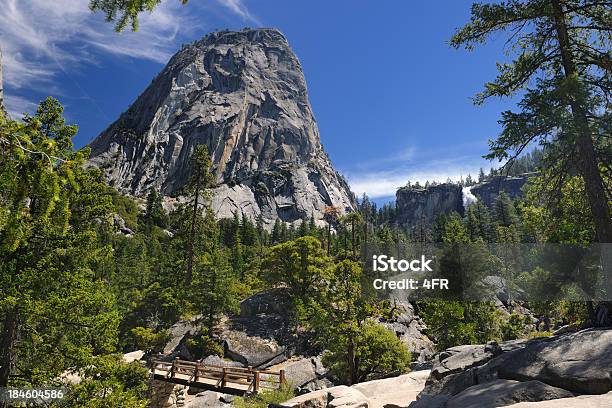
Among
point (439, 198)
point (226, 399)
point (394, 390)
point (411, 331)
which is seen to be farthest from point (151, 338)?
point (439, 198)

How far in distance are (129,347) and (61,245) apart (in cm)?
2910

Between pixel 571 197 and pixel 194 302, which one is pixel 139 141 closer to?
pixel 194 302

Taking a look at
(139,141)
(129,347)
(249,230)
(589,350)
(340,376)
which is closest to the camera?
(589,350)

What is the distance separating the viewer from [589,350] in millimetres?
6270

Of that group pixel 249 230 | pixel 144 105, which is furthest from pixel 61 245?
pixel 144 105

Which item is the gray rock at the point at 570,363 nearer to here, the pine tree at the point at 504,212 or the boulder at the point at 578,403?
the boulder at the point at 578,403

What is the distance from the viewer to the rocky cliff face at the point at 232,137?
429 ft

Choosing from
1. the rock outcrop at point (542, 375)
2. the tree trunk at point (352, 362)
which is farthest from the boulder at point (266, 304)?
the rock outcrop at point (542, 375)

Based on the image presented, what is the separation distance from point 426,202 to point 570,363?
188m

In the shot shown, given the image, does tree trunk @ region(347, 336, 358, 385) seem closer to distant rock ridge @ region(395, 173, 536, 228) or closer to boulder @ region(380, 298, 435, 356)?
boulder @ region(380, 298, 435, 356)

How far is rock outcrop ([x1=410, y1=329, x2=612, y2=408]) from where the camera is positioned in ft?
18.2

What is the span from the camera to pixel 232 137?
140 metres

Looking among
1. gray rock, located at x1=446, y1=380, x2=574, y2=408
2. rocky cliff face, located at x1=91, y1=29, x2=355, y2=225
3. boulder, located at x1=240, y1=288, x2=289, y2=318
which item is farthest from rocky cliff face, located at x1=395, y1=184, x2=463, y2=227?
gray rock, located at x1=446, y1=380, x2=574, y2=408

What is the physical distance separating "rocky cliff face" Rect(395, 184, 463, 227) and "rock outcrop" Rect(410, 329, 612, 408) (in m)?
173
